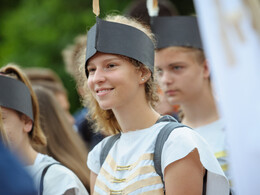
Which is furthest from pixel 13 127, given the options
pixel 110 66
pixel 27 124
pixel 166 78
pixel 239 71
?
pixel 239 71

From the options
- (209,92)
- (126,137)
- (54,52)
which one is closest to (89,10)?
(54,52)

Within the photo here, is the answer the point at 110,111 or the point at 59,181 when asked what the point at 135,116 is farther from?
the point at 59,181

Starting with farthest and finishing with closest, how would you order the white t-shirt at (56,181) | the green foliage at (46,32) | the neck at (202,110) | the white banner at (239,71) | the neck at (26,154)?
1. the green foliage at (46,32)
2. the neck at (202,110)
3. the neck at (26,154)
4. the white t-shirt at (56,181)
5. the white banner at (239,71)

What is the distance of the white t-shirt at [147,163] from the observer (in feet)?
9.11

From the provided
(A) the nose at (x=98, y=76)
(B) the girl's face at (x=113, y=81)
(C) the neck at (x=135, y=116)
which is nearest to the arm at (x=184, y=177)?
(C) the neck at (x=135, y=116)

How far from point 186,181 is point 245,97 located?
4.08 ft

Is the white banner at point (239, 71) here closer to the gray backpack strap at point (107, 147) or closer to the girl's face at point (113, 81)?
the girl's face at point (113, 81)

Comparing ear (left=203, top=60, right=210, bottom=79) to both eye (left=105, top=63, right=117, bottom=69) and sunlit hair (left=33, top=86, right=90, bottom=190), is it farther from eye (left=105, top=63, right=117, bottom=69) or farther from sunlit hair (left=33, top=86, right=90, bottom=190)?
eye (left=105, top=63, right=117, bottom=69)

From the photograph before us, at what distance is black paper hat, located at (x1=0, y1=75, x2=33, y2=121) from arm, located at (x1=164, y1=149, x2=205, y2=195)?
1344mm

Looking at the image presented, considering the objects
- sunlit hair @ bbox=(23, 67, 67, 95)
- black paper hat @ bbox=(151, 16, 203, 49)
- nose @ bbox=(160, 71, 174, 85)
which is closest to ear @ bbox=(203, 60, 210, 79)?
black paper hat @ bbox=(151, 16, 203, 49)

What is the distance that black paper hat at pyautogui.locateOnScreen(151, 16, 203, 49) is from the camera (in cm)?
407

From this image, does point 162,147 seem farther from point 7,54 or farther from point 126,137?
point 7,54

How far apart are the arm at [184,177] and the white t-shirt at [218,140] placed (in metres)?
0.86

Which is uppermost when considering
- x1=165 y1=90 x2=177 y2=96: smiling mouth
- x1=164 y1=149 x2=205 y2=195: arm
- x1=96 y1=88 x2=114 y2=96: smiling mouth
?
x1=96 y1=88 x2=114 y2=96: smiling mouth
